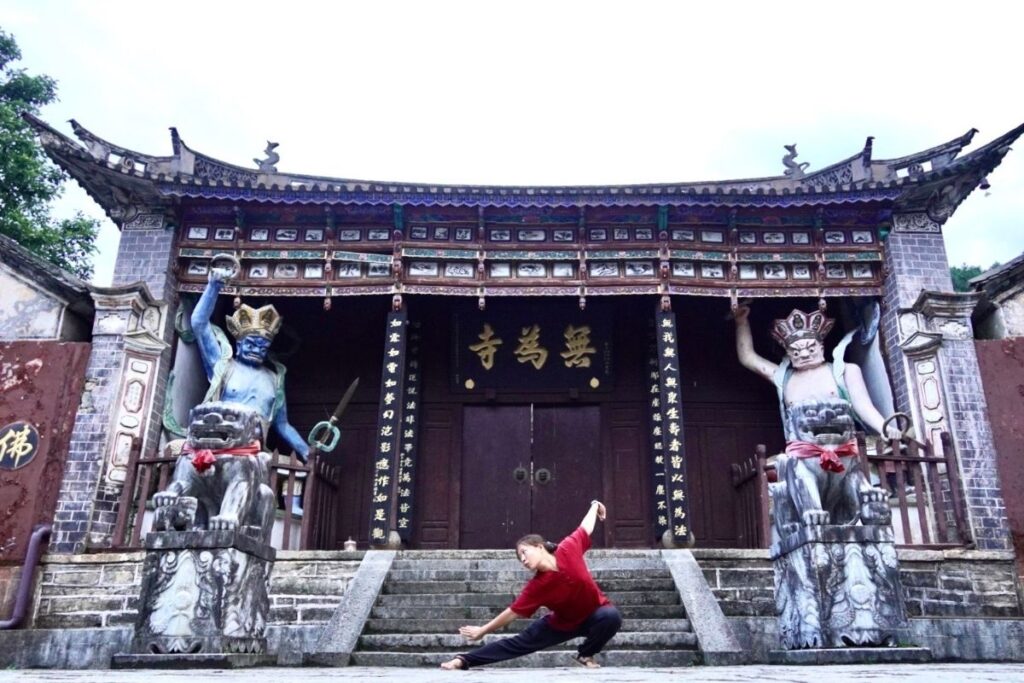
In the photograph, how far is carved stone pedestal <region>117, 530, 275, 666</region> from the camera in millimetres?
5648

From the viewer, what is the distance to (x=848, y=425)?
21.0 ft

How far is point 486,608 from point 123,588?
12.8 ft

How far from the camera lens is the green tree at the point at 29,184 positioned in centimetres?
1434

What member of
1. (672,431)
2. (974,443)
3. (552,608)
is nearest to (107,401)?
(672,431)

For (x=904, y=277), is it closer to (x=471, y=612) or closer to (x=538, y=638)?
(x=471, y=612)

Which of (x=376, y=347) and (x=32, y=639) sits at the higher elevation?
(x=376, y=347)

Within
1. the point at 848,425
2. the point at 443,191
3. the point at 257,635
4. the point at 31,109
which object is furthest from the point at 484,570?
the point at 31,109

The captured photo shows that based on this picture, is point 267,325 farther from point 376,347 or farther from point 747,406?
point 747,406

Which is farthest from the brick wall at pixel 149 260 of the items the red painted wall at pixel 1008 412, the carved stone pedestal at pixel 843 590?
the red painted wall at pixel 1008 412

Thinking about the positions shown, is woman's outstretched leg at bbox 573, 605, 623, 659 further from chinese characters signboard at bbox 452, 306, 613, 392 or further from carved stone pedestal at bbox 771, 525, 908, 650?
chinese characters signboard at bbox 452, 306, 613, 392

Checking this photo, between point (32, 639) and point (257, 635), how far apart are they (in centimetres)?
258

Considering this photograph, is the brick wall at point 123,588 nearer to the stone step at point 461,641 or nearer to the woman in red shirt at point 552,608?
the stone step at point 461,641

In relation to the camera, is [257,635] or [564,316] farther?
[564,316]

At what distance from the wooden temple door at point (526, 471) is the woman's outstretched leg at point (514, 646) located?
6433 mm
